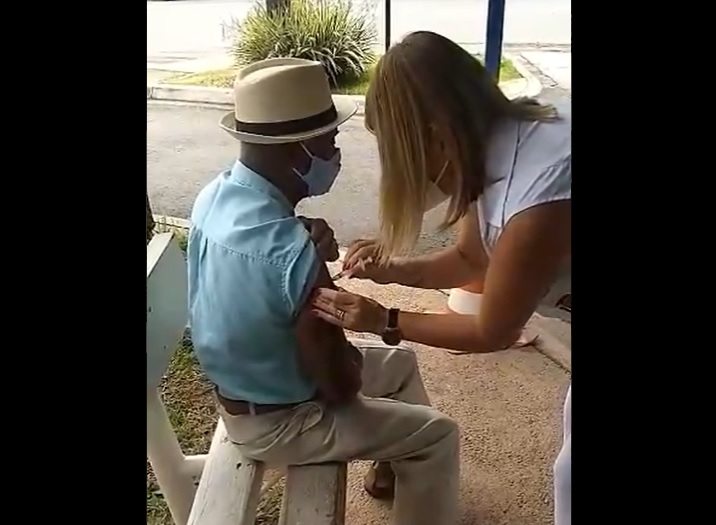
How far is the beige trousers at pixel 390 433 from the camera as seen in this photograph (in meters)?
0.73

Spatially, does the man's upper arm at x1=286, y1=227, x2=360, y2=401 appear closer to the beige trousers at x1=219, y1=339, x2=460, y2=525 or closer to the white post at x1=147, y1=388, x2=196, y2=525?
the beige trousers at x1=219, y1=339, x2=460, y2=525

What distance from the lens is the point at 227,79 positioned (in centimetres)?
70

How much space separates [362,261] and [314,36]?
170 millimetres

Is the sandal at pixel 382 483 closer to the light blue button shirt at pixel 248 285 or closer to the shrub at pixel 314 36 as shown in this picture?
the light blue button shirt at pixel 248 285

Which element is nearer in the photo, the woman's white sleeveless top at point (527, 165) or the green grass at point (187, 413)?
the woman's white sleeveless top at point (527, 165)

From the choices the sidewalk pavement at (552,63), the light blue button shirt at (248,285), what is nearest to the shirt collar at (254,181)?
the light blue button shirt at (248,285)

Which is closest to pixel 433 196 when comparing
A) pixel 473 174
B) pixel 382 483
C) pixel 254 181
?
pixel 473 174

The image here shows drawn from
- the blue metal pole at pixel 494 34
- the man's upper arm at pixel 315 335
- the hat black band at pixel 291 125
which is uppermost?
the blue metal pole at pixel 494 34

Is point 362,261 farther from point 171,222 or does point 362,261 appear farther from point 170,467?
point 170,467

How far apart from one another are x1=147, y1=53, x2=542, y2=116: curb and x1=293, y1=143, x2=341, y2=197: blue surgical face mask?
1.6 inches
